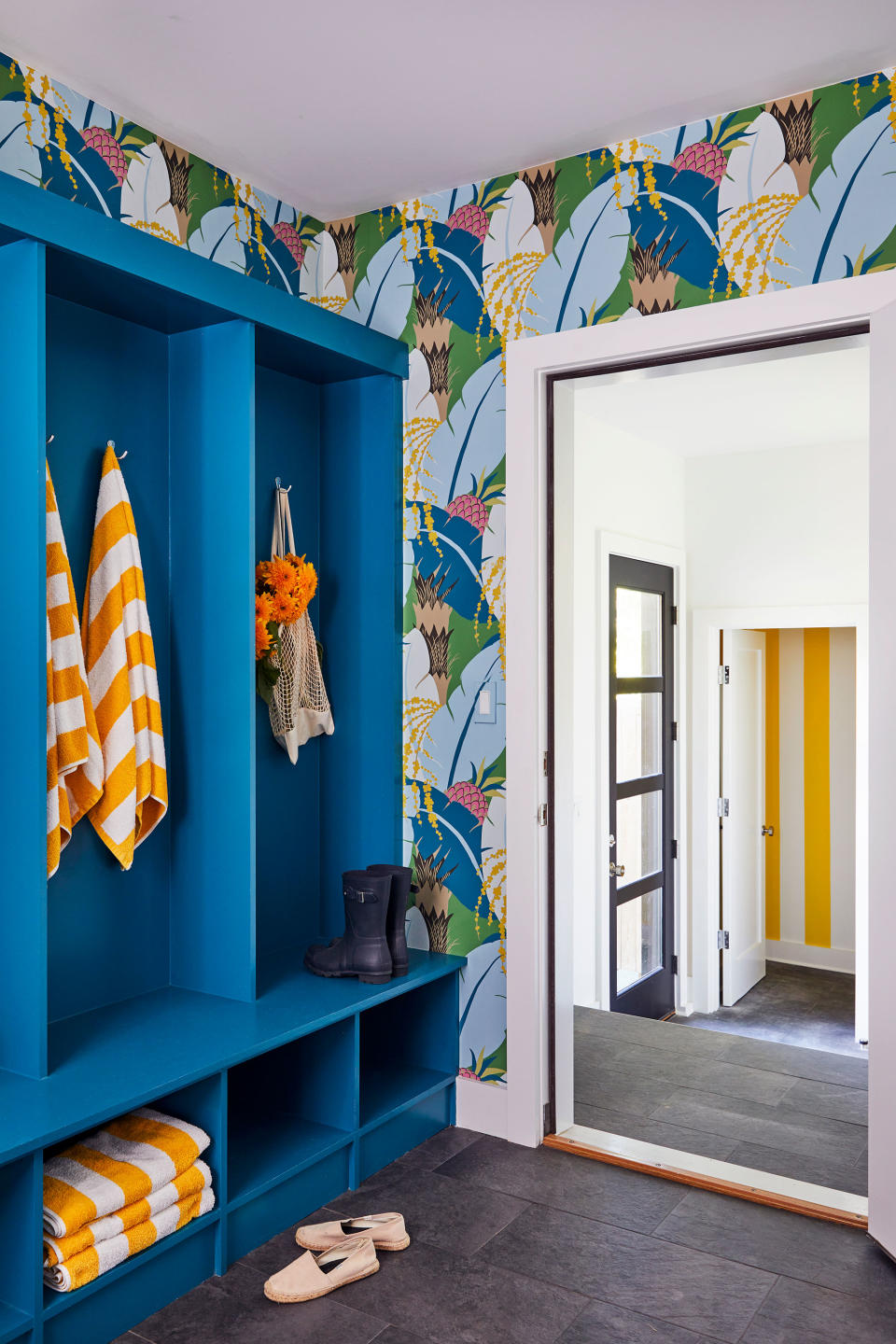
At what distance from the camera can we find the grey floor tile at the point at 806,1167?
105 inches

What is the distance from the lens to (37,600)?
206 cm

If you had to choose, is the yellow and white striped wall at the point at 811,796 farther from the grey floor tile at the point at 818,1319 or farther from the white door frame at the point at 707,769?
the grey floor tile at the point at 818,1319

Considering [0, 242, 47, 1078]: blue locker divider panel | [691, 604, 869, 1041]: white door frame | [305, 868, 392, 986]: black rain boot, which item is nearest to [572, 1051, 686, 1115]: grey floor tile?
[305, 868, 392, 986]: black rain boot

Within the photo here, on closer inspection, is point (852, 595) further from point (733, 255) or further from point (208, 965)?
point (208, 965)

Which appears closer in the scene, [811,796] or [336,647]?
[336,647]

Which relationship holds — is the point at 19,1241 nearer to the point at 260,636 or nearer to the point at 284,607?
the point at 260,636

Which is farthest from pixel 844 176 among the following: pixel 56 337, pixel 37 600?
pixel 37 600

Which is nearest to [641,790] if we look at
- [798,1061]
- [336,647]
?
[798,1061]

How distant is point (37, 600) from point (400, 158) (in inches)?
62.9

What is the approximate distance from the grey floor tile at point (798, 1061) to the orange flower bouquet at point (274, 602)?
2.13 metres

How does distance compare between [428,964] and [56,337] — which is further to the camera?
[428,964]

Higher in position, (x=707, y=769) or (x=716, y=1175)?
(x=707, y=769)

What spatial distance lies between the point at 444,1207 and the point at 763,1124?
3.62ft

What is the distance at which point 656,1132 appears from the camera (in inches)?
116
